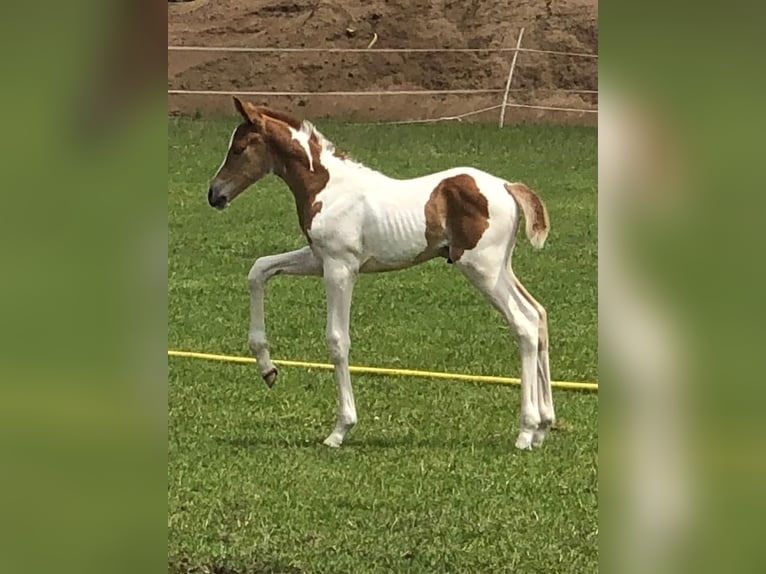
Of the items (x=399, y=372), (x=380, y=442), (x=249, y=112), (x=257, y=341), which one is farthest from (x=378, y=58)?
(x=399, y=372)

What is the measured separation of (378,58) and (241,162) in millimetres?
414

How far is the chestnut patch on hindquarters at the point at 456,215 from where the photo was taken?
2.64 m

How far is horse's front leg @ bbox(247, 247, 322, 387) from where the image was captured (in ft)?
9.31

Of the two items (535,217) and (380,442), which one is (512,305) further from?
(380,442)

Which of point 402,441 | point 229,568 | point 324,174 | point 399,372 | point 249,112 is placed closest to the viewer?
point 229,568

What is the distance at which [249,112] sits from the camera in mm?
2645

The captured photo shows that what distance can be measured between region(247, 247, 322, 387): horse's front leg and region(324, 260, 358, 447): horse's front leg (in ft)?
0.35

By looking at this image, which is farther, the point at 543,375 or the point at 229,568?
the point at 543,375
